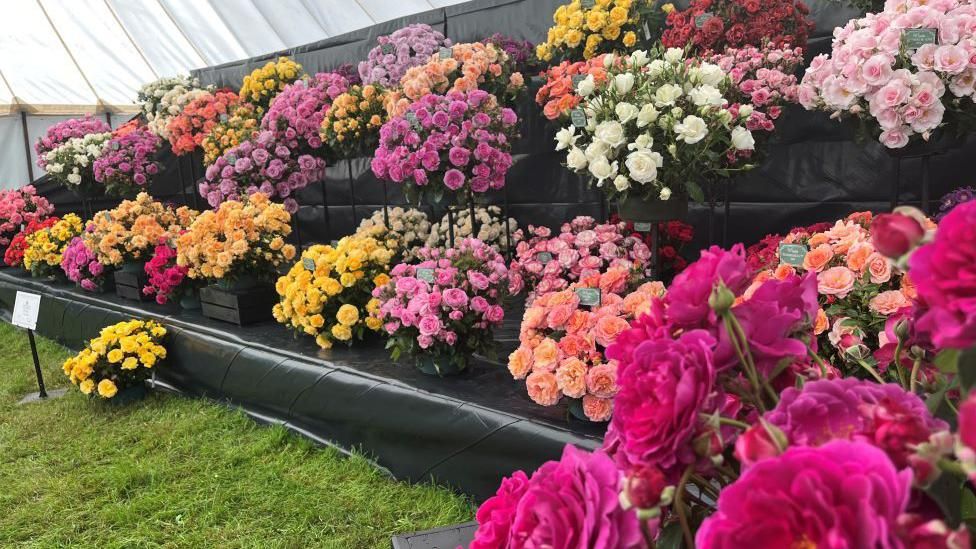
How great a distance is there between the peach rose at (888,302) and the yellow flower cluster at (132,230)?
383cm

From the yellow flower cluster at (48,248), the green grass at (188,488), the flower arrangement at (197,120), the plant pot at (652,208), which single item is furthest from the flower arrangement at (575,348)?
the yellow flower cluster at (48,248)

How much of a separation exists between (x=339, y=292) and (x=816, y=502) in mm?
2667

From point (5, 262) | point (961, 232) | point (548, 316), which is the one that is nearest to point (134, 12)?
point (5, 262)

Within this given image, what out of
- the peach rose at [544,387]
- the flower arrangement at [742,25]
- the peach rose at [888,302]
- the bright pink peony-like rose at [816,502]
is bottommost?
the peach rose at [544,387]

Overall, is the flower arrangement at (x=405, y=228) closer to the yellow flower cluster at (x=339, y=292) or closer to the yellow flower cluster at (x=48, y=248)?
the yellow flower cluster at (x=339, y=292)

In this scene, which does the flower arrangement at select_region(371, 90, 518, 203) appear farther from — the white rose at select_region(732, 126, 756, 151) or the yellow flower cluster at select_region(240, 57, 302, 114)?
the yellow flower cluster at select_region(240, 57, 302, 114)

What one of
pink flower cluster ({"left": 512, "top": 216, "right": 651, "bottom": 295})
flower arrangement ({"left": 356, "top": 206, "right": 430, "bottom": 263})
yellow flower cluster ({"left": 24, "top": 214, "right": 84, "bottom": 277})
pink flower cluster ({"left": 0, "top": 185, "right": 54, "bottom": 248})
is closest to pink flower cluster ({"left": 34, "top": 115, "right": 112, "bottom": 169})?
pink flower cluster ({"left": 0, "top": 185, "right": 54, "bottom": 248})

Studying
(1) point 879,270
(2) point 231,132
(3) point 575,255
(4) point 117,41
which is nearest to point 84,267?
(2) point 231,132

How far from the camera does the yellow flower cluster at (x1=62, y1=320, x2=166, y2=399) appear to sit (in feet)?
10.6

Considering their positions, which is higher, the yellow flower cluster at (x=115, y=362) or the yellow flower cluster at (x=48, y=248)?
the yellow flower cluster at (x=48, y=248)

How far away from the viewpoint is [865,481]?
0.33m

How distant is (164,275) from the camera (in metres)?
3.77

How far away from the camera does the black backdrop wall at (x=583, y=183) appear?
297 centimetres

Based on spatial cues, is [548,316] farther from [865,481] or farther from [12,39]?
[12,39]
